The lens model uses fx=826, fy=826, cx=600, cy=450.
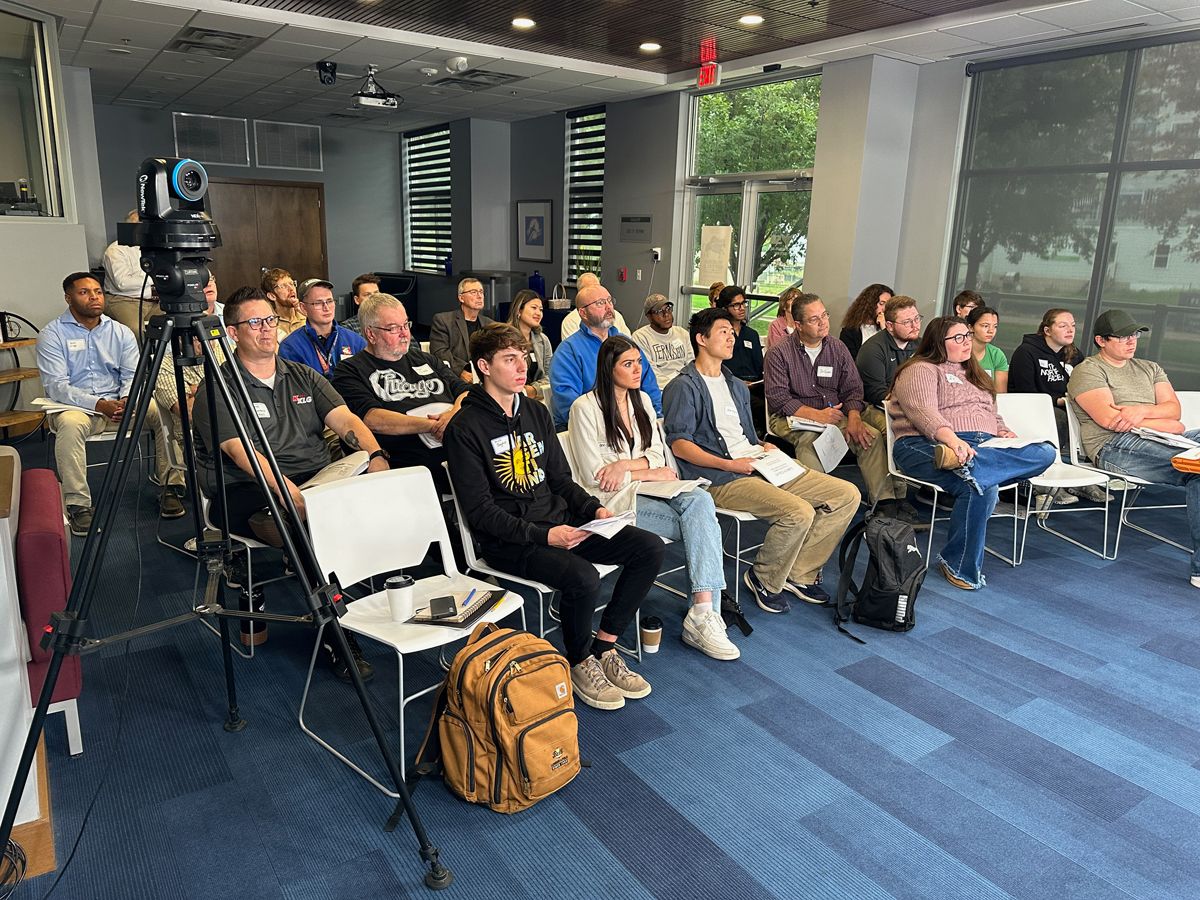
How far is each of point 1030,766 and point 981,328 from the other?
3097 millimetres

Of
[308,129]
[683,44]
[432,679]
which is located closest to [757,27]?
[683,44]

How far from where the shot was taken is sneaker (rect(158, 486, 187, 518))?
455cm

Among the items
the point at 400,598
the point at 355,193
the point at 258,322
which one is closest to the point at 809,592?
the point at 400,598

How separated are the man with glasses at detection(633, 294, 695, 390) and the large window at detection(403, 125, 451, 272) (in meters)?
6.91

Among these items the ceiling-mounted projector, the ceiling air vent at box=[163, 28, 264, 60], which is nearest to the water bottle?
the ceiling-mounted projector

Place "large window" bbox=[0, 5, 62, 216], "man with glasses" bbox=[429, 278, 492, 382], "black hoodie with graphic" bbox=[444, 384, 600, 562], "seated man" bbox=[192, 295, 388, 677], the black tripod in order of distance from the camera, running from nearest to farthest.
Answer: the black tripod, "black hoodie with graphic" bbox=[444, 384, 600, 562], "seated man" bbox=[192, 295, 388, 677], "man with glasses" bbox=[429, 278, 492, 382], "large window" bbox=[0, 5, 62, 216]

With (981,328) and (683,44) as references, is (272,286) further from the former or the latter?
(981,328)

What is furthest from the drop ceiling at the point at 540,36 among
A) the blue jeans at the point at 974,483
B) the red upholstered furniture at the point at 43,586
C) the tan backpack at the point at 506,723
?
the tan backpack at the point at 506,723

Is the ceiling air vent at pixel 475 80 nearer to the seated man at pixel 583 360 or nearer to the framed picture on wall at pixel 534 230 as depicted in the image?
the framed picture on wall at pixel 534 230

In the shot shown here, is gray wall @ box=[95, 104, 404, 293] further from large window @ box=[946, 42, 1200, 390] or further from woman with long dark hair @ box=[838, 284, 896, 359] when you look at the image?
woman with long dark hair @ box=[838, 284, 896, 359]

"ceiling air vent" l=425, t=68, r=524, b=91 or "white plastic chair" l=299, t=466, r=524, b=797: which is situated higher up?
"ceiling air vent" l=425, t=68, r=524, b=91

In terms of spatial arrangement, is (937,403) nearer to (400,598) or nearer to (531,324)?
(531,324)

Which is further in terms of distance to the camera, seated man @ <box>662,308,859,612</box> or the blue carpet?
seated man @ <box>662,308,859,612</box>

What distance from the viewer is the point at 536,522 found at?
2961mm
